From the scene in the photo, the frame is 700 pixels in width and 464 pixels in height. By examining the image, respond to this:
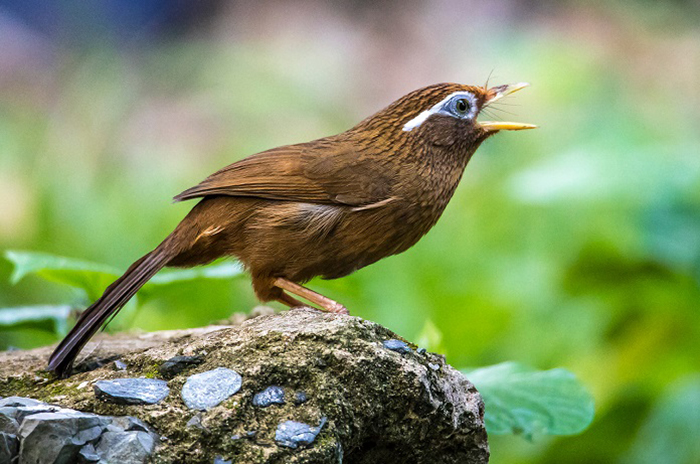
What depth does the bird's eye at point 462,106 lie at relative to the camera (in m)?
4.50

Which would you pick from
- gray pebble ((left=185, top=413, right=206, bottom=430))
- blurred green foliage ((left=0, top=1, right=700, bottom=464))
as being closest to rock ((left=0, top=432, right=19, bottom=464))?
gray pebble ((left=185, top=413, right=206, bottom=430))

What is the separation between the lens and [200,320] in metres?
6.62

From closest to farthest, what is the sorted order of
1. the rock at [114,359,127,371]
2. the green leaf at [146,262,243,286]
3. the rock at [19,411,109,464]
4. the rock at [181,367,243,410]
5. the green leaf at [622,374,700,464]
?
the rock at [19,411,109,464]
the rock at [181,367,243,410]
the rock at [114,359,127,371]
the green leaf at [146,262,243,286]
the green leaf at [622,374,700,464]

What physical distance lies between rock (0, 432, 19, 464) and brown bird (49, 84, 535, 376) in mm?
1139

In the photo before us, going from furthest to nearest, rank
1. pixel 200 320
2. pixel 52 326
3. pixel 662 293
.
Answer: pixel 200 320 < pixel 662 293 < pixel 52 326

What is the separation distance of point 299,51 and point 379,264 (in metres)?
4.61

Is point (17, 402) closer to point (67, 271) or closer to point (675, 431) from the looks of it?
point (67, 271)

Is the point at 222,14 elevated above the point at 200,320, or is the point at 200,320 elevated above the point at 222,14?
the point at 222,14

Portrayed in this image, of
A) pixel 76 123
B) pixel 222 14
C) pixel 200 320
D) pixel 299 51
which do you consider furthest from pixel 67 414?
pixel 222 14

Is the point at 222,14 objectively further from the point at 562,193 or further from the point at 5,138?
the point at 562,193

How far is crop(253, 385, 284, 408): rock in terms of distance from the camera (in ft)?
9.69

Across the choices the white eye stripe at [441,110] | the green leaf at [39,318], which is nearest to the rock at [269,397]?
the green leaf at [39,318]

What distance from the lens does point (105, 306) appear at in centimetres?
382

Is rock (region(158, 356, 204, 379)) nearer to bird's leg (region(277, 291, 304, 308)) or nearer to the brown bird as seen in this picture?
the brown bird
